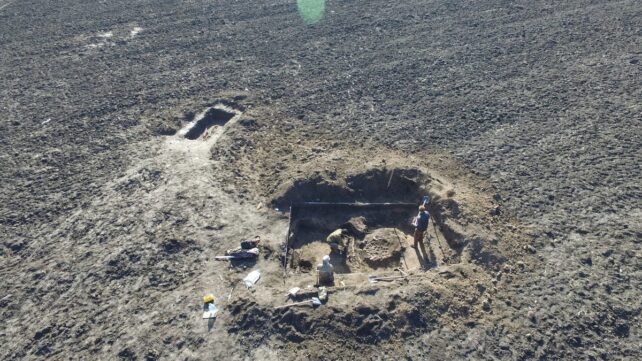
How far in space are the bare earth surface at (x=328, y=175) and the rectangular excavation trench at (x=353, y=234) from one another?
88mm

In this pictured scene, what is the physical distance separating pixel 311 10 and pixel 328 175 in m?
7.81

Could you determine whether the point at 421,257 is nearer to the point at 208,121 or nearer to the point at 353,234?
the point at 353,234

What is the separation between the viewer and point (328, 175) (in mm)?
8164

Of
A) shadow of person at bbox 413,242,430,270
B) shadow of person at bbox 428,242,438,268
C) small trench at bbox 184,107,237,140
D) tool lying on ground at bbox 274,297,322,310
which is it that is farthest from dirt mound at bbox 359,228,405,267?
small trench at bbox 184,107,237,140

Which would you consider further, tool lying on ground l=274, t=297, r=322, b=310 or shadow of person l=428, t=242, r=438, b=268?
shadow of person l=428, t=242, r=438, b=268

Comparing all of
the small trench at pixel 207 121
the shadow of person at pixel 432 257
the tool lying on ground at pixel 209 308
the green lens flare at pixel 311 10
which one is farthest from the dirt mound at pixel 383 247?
the green lens flare at pixel 311 10

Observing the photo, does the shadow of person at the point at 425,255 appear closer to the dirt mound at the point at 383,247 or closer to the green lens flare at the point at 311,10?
the dirt mound at the point at 383,247

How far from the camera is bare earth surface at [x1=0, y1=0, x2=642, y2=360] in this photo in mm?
6148

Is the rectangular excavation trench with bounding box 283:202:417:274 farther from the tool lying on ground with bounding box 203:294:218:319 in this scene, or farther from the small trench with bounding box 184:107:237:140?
the small trench with bounding box 184:107:237:140

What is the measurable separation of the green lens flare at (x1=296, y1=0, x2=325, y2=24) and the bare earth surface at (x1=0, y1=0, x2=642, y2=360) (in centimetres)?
39

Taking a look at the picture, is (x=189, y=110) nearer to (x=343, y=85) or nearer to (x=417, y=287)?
(x=343, y=85)

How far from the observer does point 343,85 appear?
10766mm

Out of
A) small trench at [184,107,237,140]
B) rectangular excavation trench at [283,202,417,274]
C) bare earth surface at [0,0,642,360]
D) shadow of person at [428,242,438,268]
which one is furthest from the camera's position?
small trench at [184,107,237,140]

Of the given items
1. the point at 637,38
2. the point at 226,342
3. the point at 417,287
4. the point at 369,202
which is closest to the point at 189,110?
the point at 369,202
